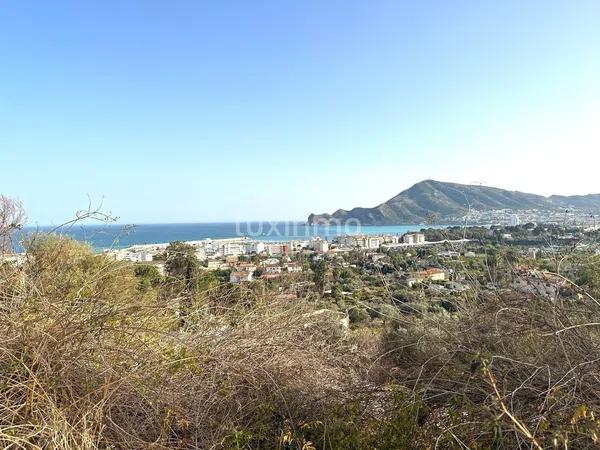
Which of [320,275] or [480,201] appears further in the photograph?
[320,275]

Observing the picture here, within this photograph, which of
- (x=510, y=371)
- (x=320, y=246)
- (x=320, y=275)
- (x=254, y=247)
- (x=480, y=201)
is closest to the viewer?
(x=510, y=371)

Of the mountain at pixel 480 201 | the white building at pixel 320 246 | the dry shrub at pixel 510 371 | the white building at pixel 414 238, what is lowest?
the dry shrub at pixel 510 371

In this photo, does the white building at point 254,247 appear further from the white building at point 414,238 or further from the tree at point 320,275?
the white building at point 414,238

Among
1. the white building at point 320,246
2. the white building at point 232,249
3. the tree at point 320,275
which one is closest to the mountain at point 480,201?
the tree at point 320,275

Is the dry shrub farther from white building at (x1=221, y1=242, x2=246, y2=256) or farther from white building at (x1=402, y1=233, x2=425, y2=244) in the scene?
white building at (x1=221, y1=242, x2=246, y2=256)

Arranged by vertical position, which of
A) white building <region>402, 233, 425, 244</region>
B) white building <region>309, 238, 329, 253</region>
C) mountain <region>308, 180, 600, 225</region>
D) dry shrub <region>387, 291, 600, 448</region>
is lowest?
dry shrub <region>387, 291, 600, 448</region>

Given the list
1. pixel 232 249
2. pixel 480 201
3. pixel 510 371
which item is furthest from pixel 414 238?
pixel 232 249

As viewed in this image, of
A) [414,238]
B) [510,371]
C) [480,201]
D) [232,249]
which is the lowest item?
[510,371]

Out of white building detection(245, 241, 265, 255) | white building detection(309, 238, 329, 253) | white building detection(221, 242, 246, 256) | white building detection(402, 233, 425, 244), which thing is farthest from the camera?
white building detection(221, 242, 246, 256)

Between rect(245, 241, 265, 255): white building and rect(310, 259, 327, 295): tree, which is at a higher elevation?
rect(245, 241, 265, 255): white building

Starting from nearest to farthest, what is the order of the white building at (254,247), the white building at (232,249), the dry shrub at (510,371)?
the dry shrub at (510,371)
the white building at (254,247)
the white building at (232,249)

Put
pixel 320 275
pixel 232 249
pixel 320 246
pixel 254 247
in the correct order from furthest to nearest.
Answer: pixel 232 249 → pixel 254 247 → pixel 320 246 → pixel 320 275

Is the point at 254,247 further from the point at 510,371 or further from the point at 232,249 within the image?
the point at 510,371

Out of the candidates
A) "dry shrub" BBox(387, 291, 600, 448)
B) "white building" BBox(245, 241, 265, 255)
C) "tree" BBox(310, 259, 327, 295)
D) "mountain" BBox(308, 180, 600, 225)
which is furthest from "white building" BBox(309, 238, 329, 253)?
"dry shrub" BBox(387, 291, 600, 448)
